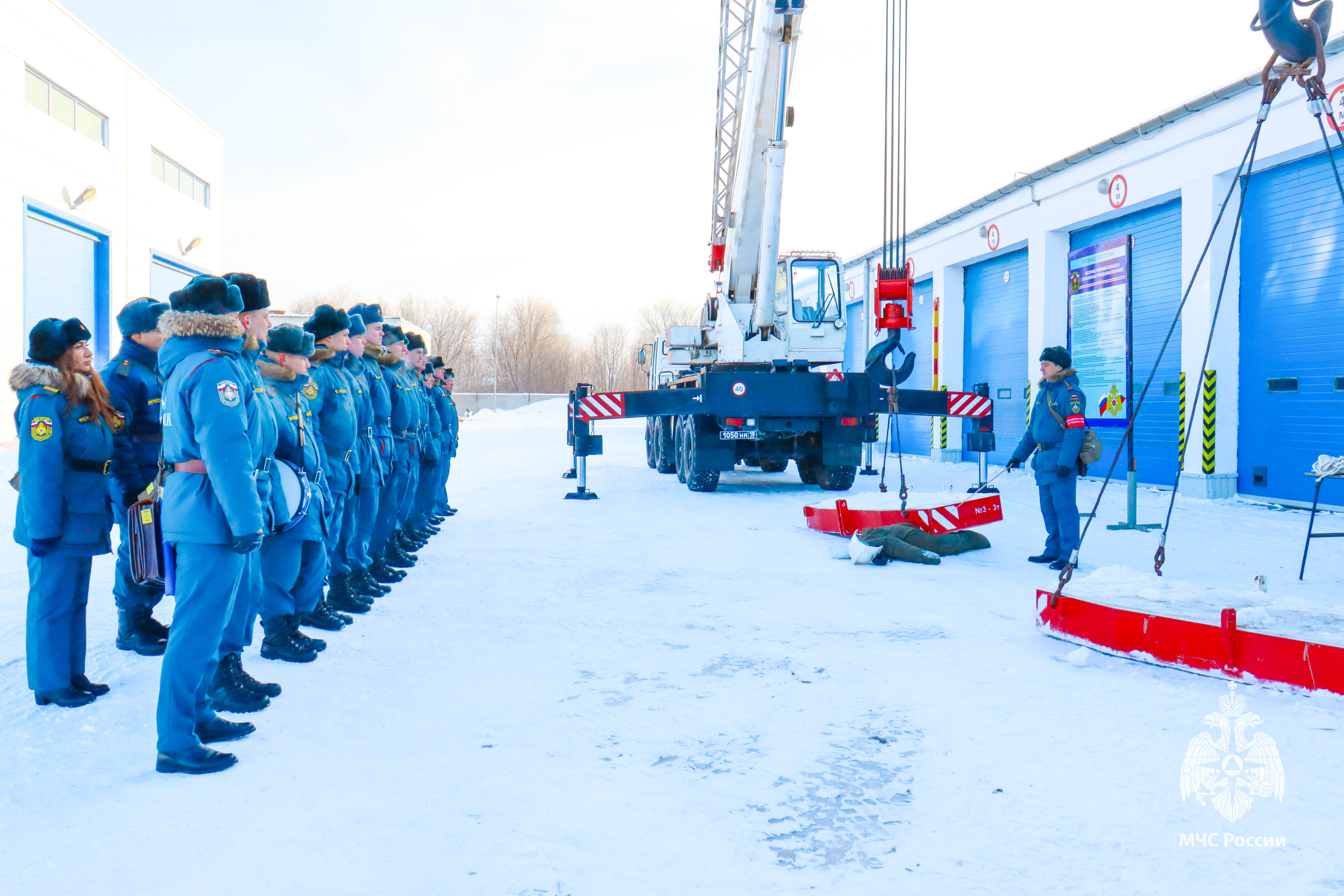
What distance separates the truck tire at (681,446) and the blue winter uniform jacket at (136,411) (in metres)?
8.87

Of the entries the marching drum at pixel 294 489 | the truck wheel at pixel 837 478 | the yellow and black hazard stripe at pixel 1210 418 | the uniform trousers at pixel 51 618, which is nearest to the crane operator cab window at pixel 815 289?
the truck wheel at pixel 837 478

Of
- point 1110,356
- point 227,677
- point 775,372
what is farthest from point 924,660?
point 1110,356

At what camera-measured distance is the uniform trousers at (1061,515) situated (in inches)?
265

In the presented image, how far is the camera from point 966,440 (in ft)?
40.9

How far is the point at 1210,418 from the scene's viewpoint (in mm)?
11133

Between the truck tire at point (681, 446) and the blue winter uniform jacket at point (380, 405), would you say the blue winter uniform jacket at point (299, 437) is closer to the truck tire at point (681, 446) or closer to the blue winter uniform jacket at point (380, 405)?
the blue winter uniform jacket at point (380, 405)

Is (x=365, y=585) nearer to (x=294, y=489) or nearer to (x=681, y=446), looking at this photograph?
(x=294, y=489)

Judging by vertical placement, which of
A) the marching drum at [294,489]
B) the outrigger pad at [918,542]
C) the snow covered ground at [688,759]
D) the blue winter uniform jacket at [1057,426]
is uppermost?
the blue winter uniform jacket at [1057,426]

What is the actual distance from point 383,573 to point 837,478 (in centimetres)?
722

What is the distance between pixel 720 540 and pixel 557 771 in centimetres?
520

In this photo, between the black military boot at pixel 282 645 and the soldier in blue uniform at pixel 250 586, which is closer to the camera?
the soldier in blue uniform at pixel 250 586

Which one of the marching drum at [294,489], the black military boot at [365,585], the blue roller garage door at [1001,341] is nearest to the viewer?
the marching drum at [294,489]

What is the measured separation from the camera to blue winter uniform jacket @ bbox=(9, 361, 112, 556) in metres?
3.64

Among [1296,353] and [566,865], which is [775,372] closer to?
[1296,353]
